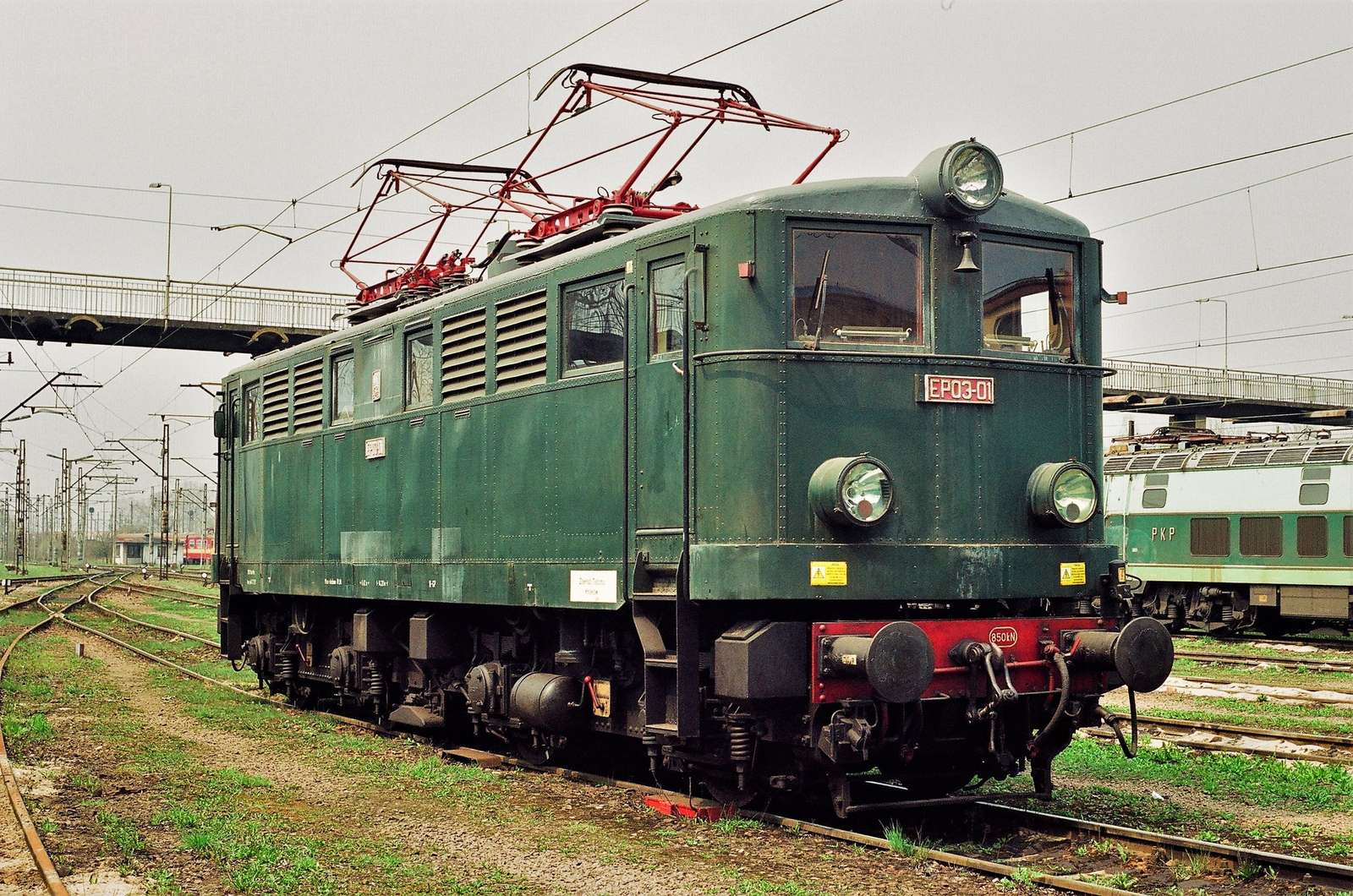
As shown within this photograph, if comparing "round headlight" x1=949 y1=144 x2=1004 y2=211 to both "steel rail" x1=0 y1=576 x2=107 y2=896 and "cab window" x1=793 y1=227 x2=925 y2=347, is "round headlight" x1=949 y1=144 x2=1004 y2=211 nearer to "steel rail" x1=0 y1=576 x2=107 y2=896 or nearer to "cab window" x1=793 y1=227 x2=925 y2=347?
"cab window" x1=793 y1=227 x2=925 y2=347

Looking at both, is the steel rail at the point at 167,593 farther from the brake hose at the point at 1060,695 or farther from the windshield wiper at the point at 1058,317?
the brake hose at the point at 1060,695

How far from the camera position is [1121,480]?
32.4 metres

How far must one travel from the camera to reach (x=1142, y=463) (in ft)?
104

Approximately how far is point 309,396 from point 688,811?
25.5ft

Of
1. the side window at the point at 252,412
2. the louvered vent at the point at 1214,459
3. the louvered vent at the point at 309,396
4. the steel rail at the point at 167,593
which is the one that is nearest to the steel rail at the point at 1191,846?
the louvered vent at the point at 309,396

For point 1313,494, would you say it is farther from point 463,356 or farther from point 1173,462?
point 463,356

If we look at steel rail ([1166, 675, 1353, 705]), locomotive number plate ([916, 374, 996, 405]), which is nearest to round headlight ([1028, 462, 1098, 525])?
locomotive number plate ([916, 374, 996, 405])

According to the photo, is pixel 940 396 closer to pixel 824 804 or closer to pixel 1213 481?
pixel 824 804

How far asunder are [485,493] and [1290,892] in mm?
6533

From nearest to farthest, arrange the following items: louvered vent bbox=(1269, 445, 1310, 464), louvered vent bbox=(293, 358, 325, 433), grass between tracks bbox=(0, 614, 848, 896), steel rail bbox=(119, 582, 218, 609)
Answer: grass between tracks bbox=(0, 614, 848, 896) → louvered vent bbox=(293, 358, 325, 433) → louvered vent bbox=(1269, 445, 1310, 464) → steel rail bbox=(119, 582, 218, 609)

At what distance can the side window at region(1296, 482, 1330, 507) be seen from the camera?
27.0 meters

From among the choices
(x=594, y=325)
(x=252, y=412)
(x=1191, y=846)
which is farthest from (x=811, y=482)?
(x=252, y=412)

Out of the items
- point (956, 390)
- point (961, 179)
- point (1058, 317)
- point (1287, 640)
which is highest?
point (961, 179)

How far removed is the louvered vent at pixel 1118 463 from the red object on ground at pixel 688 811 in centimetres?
2487
